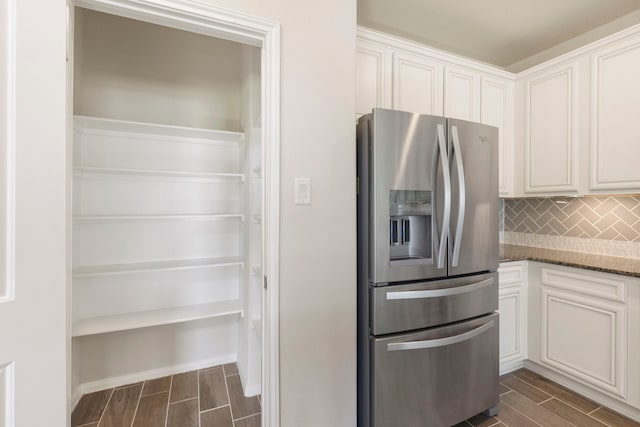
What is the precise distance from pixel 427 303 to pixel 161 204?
205 cm

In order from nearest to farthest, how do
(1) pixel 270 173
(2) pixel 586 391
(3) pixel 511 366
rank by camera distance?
1. (1) pixel 270 173
2. (2) pixel 586 391
3. (3) pixel 511 366

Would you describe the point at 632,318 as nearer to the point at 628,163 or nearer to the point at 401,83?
the point at 628,163

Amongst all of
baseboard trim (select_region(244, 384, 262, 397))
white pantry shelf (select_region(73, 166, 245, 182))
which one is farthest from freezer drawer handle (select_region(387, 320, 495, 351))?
white pantry shelf (select_region(73, 166, 245, 182))

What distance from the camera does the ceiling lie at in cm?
213

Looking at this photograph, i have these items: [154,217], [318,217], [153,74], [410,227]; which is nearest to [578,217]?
[410,227]

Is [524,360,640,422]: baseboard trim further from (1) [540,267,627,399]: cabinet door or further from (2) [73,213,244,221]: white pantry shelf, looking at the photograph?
(2) [73,213,244,221]: white pantry shelf

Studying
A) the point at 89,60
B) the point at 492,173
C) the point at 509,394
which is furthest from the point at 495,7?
the point at 89,60

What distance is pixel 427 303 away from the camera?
1.56 metres

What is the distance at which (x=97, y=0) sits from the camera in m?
1.09

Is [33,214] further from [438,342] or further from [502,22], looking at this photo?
[502,22]

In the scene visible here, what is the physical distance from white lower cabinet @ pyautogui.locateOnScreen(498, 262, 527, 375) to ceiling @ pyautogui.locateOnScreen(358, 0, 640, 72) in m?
1.90

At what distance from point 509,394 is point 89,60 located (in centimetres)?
386

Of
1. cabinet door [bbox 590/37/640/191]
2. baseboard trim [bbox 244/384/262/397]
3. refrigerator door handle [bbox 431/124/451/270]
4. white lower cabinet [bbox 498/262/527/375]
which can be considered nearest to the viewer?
refrigerator door handle [bbox 431/124/451/270]

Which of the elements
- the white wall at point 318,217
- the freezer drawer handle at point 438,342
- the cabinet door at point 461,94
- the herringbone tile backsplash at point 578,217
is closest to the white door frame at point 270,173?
the white wall at point 318,217
